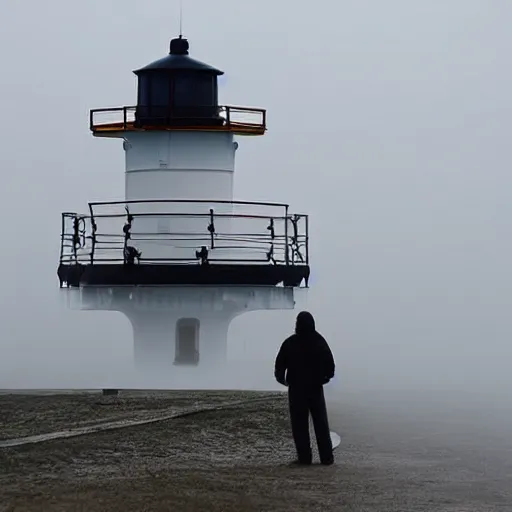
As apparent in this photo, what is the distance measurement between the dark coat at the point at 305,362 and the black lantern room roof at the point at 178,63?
6585mm

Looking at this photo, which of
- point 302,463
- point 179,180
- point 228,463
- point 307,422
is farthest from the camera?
point 179,180

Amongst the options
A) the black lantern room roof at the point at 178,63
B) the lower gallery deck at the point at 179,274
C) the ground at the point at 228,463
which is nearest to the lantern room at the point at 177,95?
the black lantern room roof at the point at 178,63

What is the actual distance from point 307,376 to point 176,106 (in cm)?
666

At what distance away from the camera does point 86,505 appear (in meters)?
9.20

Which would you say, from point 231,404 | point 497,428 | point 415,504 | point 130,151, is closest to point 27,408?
point 231,404

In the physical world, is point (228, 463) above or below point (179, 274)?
below

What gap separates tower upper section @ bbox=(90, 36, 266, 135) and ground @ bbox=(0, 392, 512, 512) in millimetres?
3457

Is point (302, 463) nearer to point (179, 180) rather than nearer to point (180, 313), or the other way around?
point (180, 313)

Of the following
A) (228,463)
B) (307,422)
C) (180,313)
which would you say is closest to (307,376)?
(307,422)

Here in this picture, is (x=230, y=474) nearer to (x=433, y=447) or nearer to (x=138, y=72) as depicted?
→ (x=433, y=447)

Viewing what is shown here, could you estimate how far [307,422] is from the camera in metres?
11.7

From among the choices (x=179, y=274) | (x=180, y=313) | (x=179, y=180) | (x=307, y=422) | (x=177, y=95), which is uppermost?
(x=177, y=95)

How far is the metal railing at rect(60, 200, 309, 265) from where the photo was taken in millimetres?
17312

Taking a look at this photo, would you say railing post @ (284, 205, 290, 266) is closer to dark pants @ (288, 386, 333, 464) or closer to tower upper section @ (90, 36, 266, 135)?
tower upper section @ (90, 36, 266, 135)
